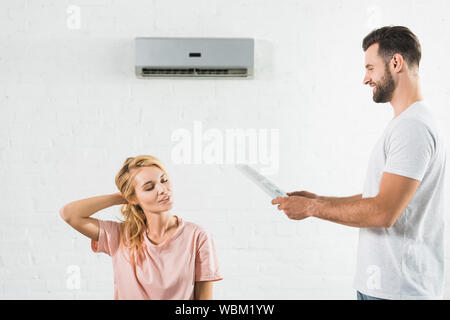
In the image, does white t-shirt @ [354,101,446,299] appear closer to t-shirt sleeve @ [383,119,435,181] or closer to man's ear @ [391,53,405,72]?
t-shirt sleeve @ [383,119,435,181]

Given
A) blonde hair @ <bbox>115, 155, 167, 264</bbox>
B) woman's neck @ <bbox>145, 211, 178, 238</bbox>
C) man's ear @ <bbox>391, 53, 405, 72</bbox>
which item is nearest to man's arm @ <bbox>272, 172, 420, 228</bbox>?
man's ear @ <bbox>391, 53, 405, 72</bbox>

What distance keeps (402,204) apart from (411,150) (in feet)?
0.62

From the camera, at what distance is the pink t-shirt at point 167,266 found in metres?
1.71

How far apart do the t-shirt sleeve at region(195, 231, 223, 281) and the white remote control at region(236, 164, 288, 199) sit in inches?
12.7

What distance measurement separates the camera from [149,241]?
1.76m

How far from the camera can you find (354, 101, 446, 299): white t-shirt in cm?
155

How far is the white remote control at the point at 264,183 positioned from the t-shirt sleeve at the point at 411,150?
0.44 metres

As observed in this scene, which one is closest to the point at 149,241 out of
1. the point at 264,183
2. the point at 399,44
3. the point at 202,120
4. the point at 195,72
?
the point at 264,183

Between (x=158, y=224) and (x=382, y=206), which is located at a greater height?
(x=382, y=206)

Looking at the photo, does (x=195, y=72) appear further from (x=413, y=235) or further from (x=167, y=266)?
(x=413, y=235)

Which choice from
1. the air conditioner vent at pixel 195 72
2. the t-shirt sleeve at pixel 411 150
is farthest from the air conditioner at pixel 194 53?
the t-shirt sleeve at pixel 411 150

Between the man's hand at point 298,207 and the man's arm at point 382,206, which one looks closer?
the man's arm at point 382,206

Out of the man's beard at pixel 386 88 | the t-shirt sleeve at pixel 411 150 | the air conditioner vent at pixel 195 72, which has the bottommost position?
the t-shirt sleeve at pixel 411 150

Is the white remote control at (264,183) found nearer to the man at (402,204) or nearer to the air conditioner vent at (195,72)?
the man at (402,204)
